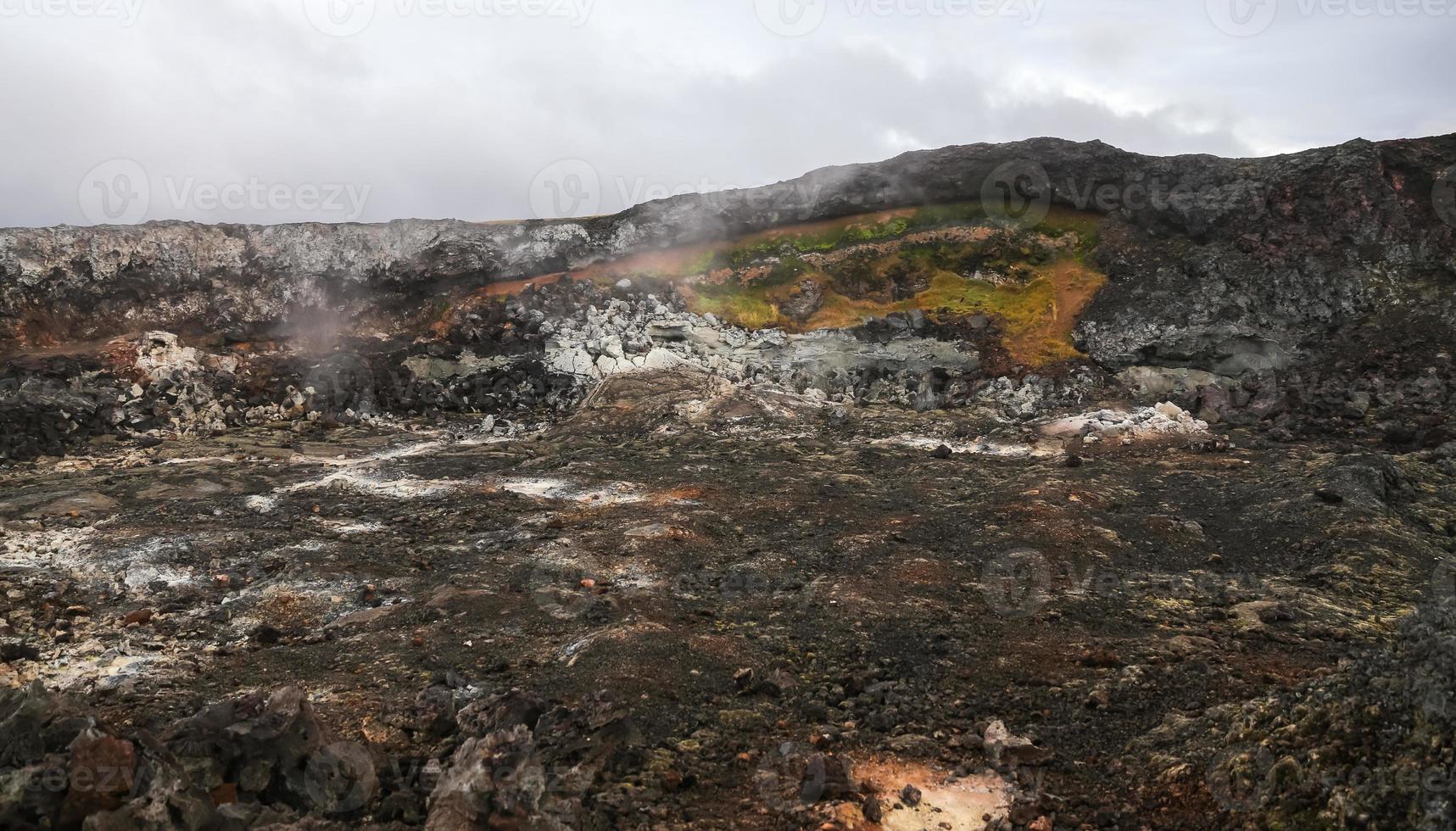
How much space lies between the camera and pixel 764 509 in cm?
1464

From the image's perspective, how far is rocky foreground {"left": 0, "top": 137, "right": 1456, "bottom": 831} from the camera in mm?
6320

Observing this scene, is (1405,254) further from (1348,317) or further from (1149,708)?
(1149,708)

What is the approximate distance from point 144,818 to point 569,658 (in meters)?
4.09

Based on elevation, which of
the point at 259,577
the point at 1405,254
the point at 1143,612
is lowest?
the point at 1143,612

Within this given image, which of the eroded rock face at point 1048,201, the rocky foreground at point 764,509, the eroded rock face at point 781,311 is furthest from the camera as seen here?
the eroded rock face at point 1048,201

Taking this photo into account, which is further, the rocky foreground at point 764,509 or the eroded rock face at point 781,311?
the eroded rock face at point 781,311

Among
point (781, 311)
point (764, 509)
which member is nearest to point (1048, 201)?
point (781, 311)

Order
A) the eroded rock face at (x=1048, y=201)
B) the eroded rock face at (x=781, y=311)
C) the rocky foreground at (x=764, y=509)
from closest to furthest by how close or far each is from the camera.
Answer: the rocky foreground at (x=764, y=509) < the eroded rock face at (x=781, y=311) < the eroded rock face at (x=1048, y=201)

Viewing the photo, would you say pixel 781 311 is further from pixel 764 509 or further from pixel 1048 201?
pixel 764 509

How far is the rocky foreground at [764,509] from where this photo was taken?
6.32 meters

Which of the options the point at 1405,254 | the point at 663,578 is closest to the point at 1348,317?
the point at 1405,254

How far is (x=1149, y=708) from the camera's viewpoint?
7.91 m

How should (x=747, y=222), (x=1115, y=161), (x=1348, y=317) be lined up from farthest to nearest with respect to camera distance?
(x=747, y=222)
(x=1115, y=161)
(x=1348, y=317)

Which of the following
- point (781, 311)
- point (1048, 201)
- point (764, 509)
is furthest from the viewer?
point (1048, 201)
